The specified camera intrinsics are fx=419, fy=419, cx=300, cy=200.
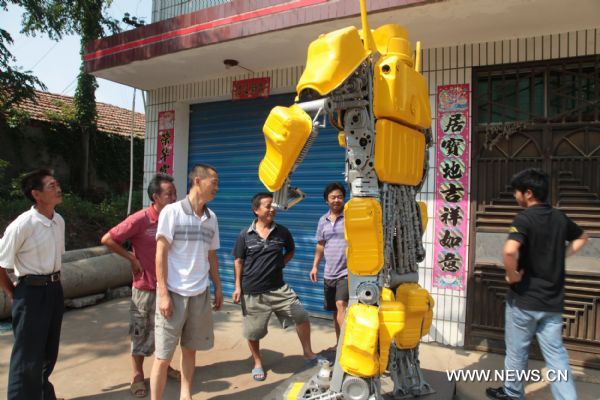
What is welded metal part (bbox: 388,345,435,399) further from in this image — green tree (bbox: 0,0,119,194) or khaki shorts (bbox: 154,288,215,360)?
green tree (bbox: 0,0,119,194)

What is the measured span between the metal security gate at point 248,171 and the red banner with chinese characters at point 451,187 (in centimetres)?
136

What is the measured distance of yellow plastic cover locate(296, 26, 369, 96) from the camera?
243 centimetres

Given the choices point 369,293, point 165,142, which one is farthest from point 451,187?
point 165,142

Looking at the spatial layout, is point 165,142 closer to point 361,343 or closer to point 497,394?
point 361,343

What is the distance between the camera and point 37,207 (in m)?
2.89

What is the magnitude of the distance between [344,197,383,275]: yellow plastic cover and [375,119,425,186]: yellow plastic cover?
10.0 inches

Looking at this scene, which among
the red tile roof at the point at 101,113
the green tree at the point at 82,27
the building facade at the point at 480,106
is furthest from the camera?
the red tile roof at the point at 101,113

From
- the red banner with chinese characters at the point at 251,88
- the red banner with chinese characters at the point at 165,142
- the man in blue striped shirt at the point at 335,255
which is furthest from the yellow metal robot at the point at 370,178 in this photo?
the red banner with chinese characters at the point at 165,142

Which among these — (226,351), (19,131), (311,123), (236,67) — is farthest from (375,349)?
(19,131)

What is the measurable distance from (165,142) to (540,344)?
5.58 meters

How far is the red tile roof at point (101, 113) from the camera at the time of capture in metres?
11.9

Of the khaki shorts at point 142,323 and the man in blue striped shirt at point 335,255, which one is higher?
the man in blue striped shirt at point 335,255

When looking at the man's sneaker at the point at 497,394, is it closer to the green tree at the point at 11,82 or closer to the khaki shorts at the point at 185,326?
the khaki shorts at the point at 185,326

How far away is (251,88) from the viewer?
229 inches
